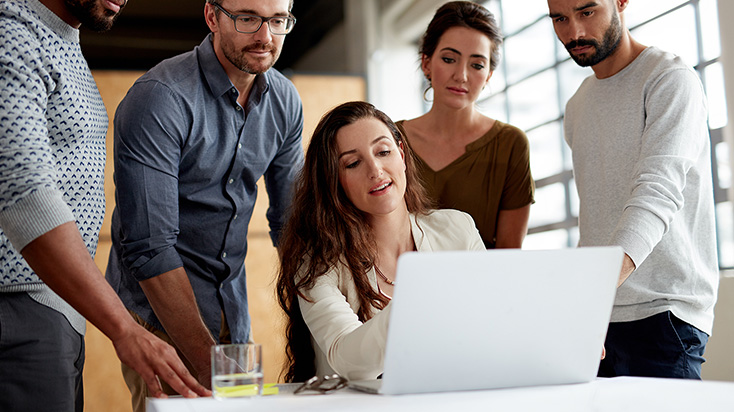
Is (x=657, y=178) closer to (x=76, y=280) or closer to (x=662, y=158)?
(x=662, y=158)

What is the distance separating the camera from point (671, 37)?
329cm

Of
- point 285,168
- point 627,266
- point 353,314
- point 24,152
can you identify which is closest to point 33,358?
point 24,152

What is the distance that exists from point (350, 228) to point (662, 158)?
725 millimetres

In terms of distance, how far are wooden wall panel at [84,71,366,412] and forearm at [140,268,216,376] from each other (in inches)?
78.7

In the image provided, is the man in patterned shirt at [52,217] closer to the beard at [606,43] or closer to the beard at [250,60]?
the beard at [250,60]

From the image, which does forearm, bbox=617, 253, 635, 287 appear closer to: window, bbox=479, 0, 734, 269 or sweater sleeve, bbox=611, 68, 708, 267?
sweater sleeve, bbox=611, 68, 708, 267

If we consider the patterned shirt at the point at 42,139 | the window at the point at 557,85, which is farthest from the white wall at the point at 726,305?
the patterned shirt at the point at 42,139

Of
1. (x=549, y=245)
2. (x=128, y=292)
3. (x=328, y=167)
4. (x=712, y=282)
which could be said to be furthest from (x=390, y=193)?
(x=549, y=245)

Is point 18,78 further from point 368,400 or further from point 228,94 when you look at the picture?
point 368,400

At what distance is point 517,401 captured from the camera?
0.96 metres

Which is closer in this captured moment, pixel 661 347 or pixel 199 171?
pixel 661 347

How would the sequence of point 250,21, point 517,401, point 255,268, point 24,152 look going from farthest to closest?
point 255,268 < point 250,21 < point 24,152 < point 517,401

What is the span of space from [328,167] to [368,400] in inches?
35.0

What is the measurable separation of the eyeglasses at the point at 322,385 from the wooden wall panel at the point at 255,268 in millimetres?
2581
